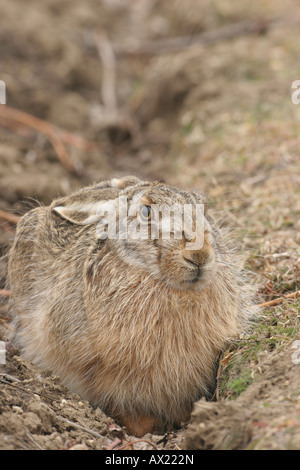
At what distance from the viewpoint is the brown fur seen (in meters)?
4.20

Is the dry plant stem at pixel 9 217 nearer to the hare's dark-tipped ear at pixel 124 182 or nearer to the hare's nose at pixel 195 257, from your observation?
the hare's dark-tipped ear at pixel 124 182

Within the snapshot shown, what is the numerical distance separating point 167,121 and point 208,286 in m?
6.12

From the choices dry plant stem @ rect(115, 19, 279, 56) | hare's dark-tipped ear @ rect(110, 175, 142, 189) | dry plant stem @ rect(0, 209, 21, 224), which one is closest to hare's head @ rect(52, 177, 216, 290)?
hare's dark-tipped ear @ rect(110, 175, 142, 189)

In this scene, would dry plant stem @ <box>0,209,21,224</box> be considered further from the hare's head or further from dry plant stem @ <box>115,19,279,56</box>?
dry plant stem @ <box>115,19,279,56</box>

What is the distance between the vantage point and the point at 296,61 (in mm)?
9445

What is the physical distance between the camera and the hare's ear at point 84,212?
15.5 ft

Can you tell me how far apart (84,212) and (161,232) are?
3.65 ft

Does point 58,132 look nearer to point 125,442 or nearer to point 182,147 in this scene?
point 182,147

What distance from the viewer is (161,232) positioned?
4.07 m

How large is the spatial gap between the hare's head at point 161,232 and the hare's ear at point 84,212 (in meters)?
0.01

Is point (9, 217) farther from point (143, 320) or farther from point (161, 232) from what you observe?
point (161, 232)

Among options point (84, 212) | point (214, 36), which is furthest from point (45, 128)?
point (84, 212)

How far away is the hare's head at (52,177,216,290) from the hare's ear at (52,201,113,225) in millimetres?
11
